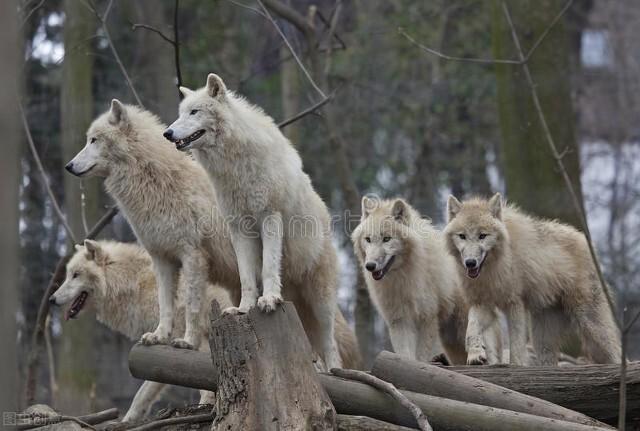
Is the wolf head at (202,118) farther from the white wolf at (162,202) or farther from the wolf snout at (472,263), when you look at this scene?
the wolf snout at (472,263)

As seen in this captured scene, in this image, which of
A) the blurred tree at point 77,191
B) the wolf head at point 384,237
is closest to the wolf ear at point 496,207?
the wolf head at point 384,237

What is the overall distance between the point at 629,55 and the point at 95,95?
41.4 feet

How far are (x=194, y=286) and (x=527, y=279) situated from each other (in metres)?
2.80

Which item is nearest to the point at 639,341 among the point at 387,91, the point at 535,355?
the point at 387,91

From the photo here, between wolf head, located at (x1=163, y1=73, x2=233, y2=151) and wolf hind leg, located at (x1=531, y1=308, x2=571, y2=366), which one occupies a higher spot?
wolf head, located at (x1=163, y1=73, x2=233, y2=151)

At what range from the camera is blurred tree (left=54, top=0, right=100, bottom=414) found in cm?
1062

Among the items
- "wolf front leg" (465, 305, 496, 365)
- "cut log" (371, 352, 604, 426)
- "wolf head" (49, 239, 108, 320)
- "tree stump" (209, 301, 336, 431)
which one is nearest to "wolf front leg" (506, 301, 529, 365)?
"wolf front leg" (465, 305, 496, 365)

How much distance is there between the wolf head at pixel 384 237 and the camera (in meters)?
7.57

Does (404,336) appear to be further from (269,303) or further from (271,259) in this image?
(269,303)

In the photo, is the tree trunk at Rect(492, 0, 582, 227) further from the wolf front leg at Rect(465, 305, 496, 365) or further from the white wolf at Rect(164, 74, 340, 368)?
the white wolf at Rect(164, 74, 340, 368)

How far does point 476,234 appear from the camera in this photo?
7.43 m

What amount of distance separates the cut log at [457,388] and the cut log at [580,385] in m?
0.24

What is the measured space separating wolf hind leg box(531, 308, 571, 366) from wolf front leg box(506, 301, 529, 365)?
1.67 feet

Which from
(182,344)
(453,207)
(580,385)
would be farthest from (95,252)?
(580,385)
